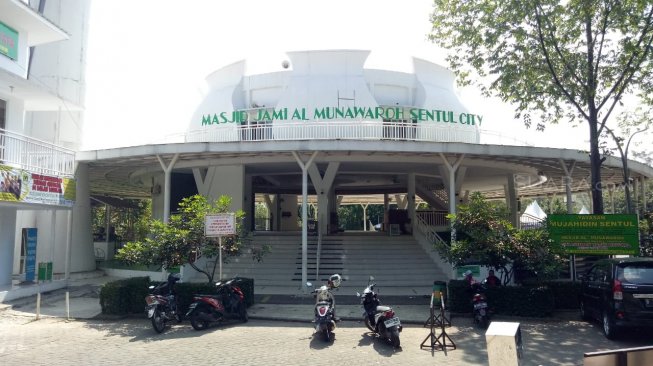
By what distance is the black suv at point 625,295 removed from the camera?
26.6 feet

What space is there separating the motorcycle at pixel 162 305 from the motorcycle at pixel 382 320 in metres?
3.89

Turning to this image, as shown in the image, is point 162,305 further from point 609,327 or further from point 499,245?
point 609,327

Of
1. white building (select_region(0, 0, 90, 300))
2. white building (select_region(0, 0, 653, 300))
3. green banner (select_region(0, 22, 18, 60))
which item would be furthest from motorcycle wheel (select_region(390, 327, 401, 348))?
Answer: green banner (select_region(0, 22, 18, 60))

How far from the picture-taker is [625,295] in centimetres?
831

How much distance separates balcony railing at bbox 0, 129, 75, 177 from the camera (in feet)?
43.8

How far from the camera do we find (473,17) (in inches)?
527

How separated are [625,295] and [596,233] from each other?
4.44 metres

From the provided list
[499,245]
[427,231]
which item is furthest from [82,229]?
[499,245]

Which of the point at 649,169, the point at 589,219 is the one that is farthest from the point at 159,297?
the point at 649,169

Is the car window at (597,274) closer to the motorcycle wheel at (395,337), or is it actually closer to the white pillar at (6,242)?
the motorcycle wheel at (395,337)

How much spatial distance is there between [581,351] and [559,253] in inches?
152

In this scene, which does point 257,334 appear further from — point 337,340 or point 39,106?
point 39,106

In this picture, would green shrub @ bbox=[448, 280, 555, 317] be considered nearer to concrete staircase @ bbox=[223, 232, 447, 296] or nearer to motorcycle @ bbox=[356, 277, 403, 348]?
motorcycle @ bbox=[356, 277, 403, 348]

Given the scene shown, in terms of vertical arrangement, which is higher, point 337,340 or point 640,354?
point 640,354
